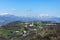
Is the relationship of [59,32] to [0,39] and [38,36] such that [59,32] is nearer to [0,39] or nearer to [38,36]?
[38,36]

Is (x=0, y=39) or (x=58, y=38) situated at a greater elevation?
(x=58, y=38)

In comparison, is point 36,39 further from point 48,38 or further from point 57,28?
point 57,28

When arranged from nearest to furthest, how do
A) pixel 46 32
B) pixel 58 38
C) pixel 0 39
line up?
1. pixel 58 38
2. pixel 46 32
3. pixel 0 39

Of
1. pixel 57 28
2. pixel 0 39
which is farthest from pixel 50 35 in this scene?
pixel 0 39

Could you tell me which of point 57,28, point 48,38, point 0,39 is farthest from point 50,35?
point 0,39

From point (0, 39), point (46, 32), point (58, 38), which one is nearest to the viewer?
point (58, 38)

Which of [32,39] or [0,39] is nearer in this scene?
[32,39]

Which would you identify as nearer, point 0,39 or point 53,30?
point 53,30

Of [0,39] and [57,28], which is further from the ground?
[57,28]
